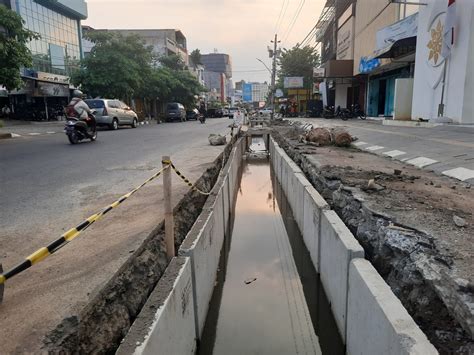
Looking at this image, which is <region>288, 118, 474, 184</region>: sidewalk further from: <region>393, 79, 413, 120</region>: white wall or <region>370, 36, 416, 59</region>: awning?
<region>370, 36, 416, 59</region>: awning

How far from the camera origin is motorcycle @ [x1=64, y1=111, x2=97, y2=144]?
1199 cm

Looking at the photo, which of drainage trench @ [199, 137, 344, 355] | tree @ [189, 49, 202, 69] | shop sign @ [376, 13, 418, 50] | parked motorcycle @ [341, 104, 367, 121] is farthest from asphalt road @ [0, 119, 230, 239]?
tree @ [189, 49, 202, 69]

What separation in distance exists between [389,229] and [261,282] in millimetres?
2259

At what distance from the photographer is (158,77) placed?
35750mm

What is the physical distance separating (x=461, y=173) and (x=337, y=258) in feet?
10.4

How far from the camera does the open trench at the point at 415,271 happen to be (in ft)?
7.89

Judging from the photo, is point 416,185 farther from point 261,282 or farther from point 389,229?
point 261,282

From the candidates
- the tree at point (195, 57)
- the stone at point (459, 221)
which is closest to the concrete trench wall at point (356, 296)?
the stone at point (459, 221)

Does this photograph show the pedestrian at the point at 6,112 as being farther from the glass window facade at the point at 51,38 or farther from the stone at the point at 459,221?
the stone at the point at 459,221

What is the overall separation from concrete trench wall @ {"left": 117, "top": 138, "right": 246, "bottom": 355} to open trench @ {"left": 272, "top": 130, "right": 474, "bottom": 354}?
1728 mm

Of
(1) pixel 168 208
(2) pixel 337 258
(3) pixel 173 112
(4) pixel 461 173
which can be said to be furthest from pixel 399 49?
(3) pixel 173 112

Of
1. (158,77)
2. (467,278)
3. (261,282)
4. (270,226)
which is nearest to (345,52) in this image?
(158,77)

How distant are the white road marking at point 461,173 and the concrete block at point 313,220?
212 centimetres

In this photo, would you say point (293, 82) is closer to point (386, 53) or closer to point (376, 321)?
point (386, 53)
